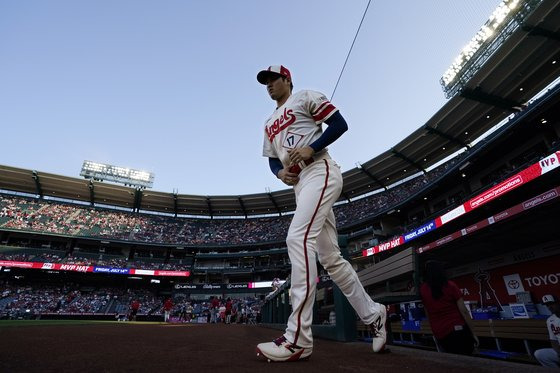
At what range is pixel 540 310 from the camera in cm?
843

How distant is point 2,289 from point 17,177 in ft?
35.5

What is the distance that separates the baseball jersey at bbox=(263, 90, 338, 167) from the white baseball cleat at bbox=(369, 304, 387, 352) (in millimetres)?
1234

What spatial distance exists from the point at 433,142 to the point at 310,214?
25.5 m

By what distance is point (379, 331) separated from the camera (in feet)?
6.63

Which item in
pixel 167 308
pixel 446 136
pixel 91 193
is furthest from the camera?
pixel 91 193

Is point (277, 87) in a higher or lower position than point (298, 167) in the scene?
higher

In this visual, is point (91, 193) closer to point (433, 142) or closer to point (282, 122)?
point (433, 142)

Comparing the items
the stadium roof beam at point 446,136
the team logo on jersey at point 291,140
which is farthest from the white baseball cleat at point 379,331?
the stadium roof beam at point 446,136

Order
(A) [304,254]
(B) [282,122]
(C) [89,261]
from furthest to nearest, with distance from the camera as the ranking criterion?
(C) [89,261], (B) [282,122], (A) [304,254]

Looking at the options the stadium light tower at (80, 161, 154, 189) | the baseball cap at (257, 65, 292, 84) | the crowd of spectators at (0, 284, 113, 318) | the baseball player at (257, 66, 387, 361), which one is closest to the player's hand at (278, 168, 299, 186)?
the baseball player at (257, 66, 387, 361)

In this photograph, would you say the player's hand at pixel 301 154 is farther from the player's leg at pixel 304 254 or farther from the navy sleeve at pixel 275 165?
the navy sleeve at pixel 275 165

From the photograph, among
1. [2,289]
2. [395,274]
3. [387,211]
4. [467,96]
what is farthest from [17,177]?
[467,96]

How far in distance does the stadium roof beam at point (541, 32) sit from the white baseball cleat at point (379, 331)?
18116mm

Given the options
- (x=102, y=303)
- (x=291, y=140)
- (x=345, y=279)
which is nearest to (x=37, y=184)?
(x=102, y=303)
